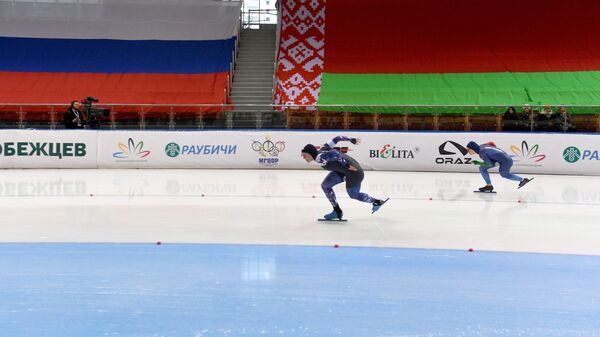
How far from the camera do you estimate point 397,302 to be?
4.46m

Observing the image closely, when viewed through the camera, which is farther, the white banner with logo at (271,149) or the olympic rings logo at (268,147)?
the olympic rings logo at (268,147)

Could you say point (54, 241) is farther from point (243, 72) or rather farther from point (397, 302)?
point (243, 72)

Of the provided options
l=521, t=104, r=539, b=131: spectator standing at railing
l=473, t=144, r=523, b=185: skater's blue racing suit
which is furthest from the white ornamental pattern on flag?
l=473, t=144, r=523, b=185: skater's blue racing suit

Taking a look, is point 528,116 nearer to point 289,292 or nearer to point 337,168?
point 337,168

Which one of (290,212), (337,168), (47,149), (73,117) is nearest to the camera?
(337,168)

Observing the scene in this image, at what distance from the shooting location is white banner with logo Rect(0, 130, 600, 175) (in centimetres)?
1627

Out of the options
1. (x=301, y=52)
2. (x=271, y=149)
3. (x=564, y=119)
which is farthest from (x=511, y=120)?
(x=301, y=52)

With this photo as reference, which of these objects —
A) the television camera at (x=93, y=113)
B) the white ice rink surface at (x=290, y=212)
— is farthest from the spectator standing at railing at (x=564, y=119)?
the television camera at (x=93, y=113)

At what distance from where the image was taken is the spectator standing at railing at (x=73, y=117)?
1672cm

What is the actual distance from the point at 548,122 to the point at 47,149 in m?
13.3

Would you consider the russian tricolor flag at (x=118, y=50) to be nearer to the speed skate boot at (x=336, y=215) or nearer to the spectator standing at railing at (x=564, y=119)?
the spectator standing at railing at (x=564, y=119)

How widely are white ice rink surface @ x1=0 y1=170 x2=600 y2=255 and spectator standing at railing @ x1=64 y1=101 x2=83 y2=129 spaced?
2.68 m

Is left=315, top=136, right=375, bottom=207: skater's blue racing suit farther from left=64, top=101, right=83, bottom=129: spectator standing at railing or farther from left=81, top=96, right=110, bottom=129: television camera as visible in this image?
left=64, top=101, right=83, bottom=129: spectator standing at railing

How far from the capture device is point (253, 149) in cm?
1691
